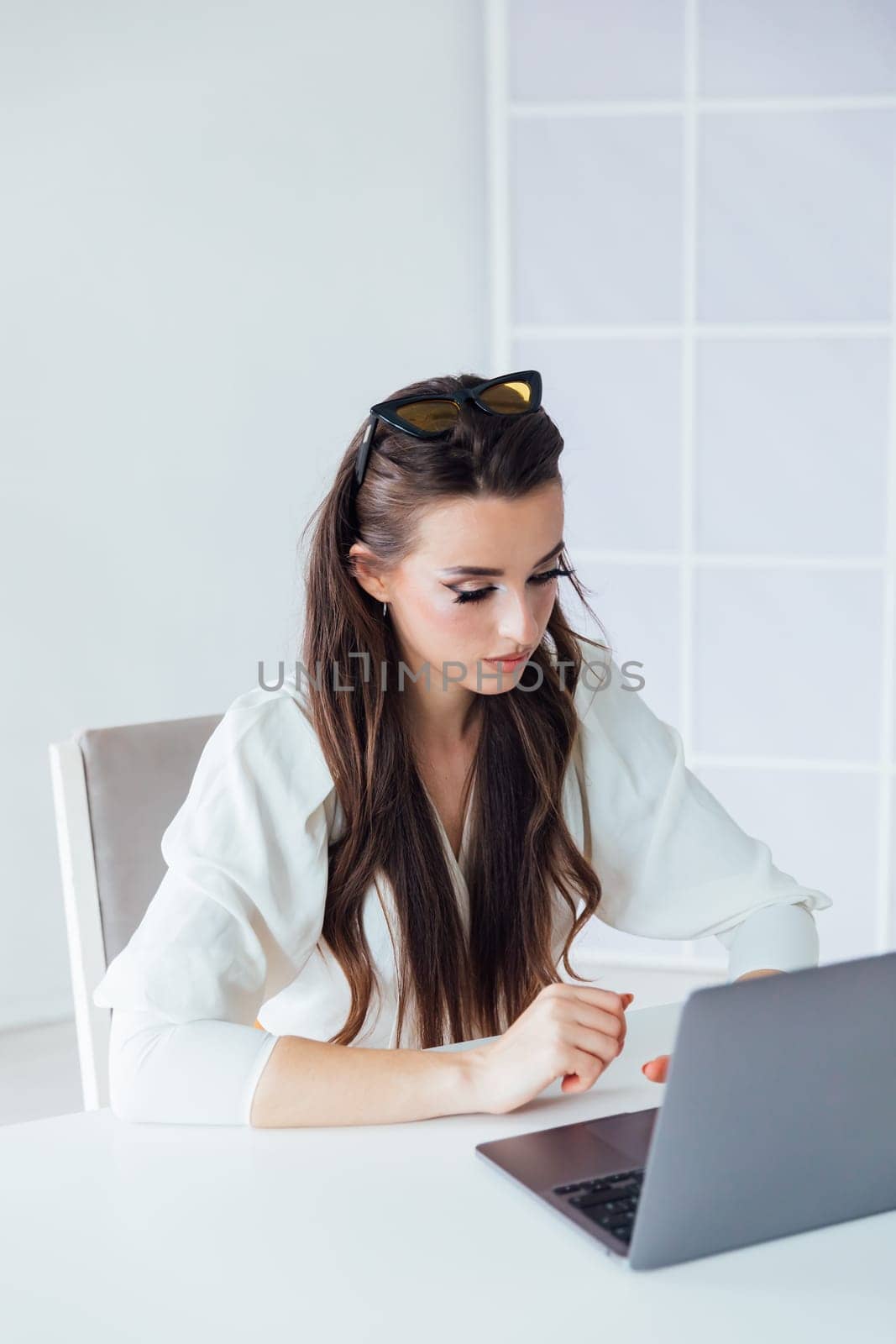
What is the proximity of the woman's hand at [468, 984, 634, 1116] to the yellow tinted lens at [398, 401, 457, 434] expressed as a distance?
1.91 ft

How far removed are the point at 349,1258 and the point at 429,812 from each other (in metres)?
0.64

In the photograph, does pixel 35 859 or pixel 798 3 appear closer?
pixel 798 3

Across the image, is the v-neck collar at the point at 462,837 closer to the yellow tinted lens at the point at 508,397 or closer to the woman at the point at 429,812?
the woman at the point at 429,812

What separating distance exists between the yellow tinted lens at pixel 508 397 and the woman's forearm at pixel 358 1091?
66 centimetres

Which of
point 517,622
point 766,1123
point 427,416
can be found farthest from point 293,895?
point 766,1123

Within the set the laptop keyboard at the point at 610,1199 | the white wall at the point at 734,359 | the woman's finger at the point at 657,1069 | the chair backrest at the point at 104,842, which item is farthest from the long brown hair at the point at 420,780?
the white wall at the point at 734,359

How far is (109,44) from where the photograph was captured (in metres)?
3.03

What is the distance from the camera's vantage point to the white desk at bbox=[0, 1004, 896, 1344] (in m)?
0.87

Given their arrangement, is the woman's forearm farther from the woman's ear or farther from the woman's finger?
the woman's ear

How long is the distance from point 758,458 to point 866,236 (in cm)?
50

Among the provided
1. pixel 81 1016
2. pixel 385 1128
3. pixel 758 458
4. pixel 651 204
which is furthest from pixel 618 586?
pixel 385 1128

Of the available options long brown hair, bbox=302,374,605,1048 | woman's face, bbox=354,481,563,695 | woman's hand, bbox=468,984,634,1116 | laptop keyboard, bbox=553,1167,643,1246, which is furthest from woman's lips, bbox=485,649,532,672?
laptop keyboard, bbox=553,1167,643,1246

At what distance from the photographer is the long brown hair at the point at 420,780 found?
57.1 inches

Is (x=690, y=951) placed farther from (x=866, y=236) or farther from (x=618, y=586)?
(x=866, y=236)
